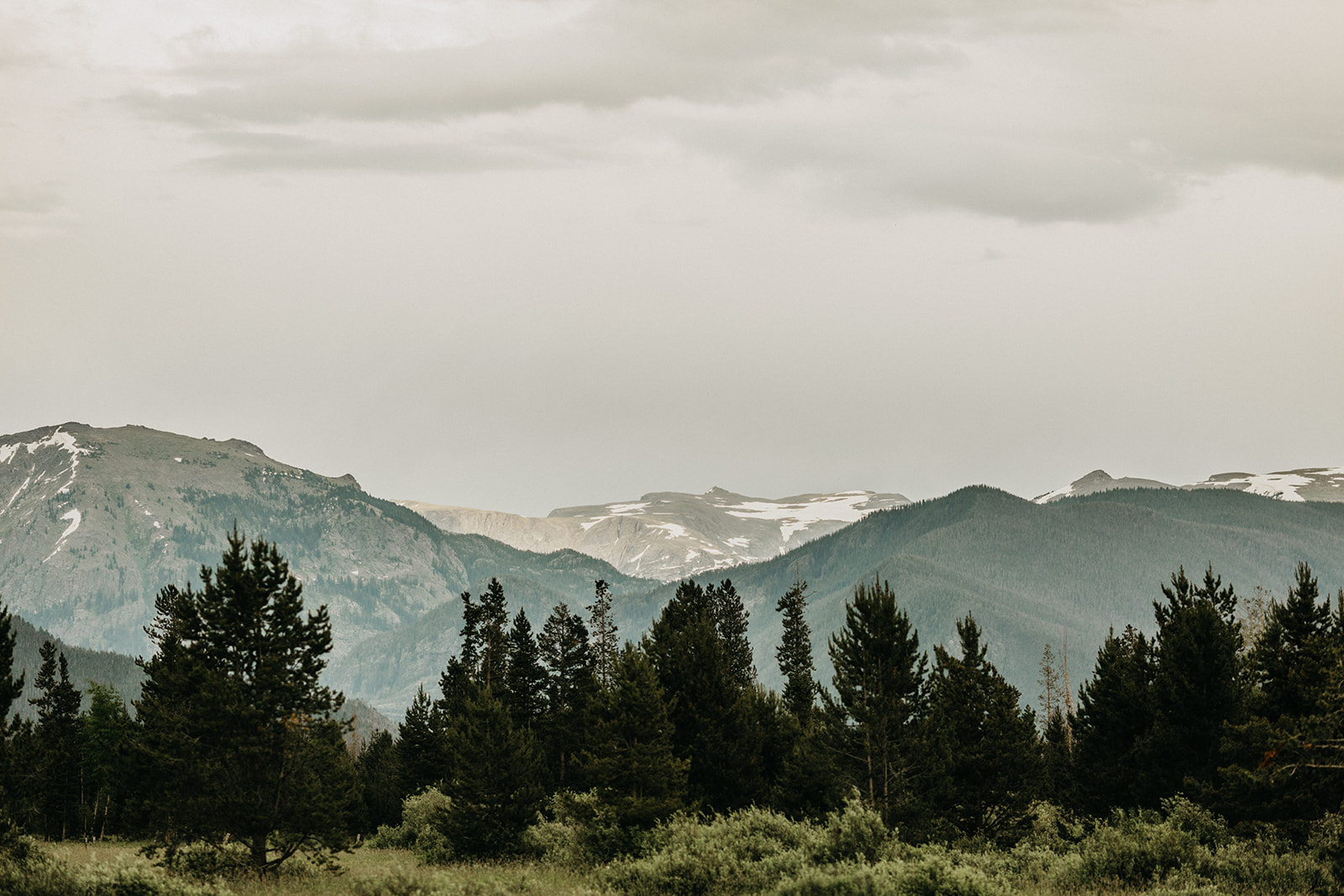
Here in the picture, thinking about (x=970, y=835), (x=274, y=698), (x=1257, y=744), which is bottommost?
(x=970, y=835)

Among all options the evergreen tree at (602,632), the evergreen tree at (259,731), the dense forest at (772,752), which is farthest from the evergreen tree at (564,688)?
the evergreen tree at (259,731)

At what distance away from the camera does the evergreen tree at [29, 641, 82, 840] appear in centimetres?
6725

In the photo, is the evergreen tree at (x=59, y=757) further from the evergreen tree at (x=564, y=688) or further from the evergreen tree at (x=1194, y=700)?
the evergreen tree at (x=1194, y=700)

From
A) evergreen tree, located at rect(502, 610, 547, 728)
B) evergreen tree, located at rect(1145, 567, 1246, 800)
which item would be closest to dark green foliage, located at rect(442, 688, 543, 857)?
evergreen tree, located at rect(502, 610, 547, 728)

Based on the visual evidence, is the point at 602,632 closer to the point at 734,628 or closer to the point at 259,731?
the point at 734,628

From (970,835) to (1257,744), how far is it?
13124mm

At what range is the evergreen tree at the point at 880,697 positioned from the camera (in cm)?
4134

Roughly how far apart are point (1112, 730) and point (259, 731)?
36.1 m

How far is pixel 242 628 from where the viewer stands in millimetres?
35406

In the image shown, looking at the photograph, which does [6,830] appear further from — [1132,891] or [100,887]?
[1132,891]

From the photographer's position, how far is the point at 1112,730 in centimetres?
4919

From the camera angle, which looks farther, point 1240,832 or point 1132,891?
point 1240,832

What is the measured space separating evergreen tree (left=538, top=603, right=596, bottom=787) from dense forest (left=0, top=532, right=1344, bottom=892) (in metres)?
6.45

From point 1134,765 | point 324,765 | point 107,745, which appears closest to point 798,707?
point 1134,765
